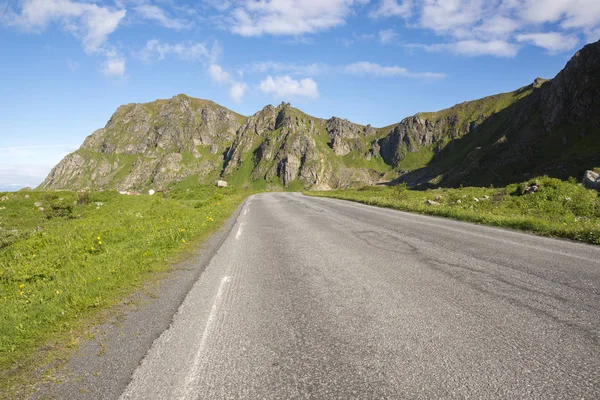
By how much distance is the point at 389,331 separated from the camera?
3.88m

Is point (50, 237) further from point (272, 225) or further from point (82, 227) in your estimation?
point (272, 225)

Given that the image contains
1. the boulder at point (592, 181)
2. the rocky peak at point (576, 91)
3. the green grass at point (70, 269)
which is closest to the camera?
the green grass at point (70, 269)

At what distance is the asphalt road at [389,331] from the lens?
293cm

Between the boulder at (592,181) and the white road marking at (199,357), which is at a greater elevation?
the boulder at (592,181)

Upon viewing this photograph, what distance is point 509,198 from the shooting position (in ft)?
64.6

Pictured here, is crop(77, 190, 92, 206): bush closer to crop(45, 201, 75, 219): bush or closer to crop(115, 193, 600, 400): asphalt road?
crop(45, 201, 75, 219): bush

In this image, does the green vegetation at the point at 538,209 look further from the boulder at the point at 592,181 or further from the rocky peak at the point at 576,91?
the rocky peak at the point at 576,91

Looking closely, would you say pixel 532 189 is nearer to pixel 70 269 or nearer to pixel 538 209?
pixel 538 209

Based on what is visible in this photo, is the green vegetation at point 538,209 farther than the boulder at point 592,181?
No

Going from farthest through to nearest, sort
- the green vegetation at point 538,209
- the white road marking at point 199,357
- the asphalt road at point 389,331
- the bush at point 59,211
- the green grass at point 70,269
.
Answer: the bush at point 59,211 → the green vegetation at point 538,209 → the green grass at point 70,269 → the white road marking at point 199,357 → the asphalt road at point 389,331

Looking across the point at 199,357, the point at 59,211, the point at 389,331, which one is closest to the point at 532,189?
the point at 389,331

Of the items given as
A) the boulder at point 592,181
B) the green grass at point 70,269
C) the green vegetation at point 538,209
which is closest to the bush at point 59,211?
the green grass at point 70,269

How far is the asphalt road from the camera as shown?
293cm

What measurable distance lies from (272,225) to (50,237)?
28.6 ft
